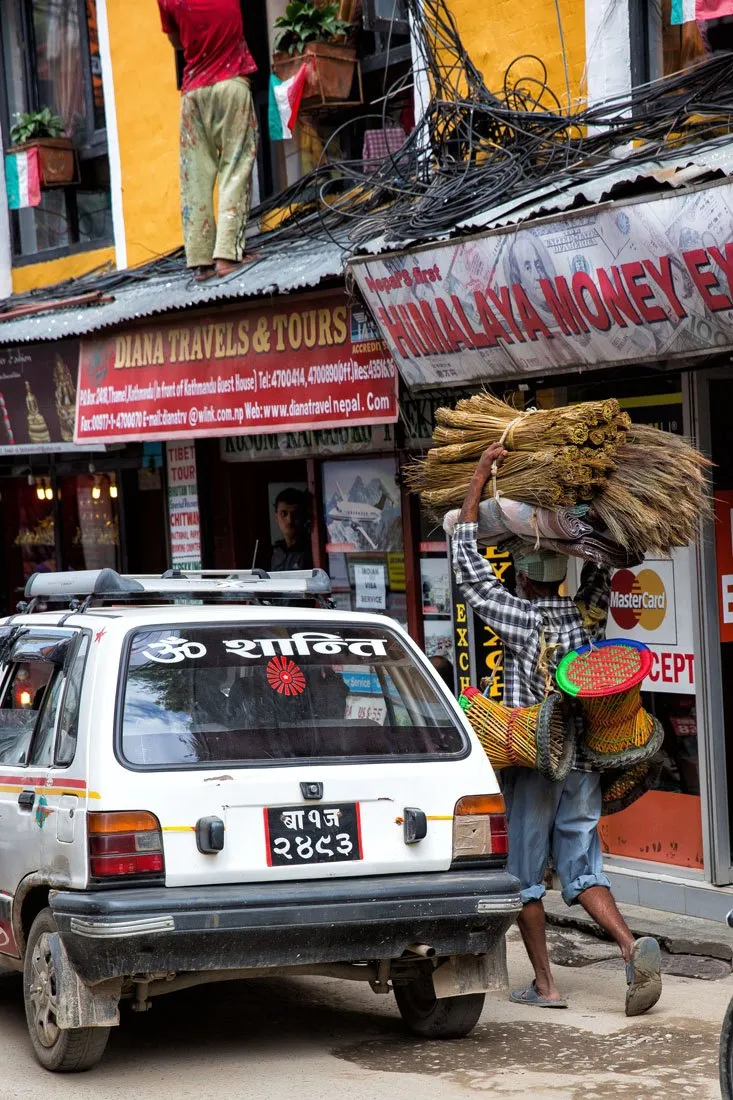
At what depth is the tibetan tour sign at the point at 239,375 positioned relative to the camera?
9.59 m

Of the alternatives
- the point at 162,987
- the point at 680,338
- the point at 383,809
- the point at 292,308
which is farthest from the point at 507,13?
the point at 162,987

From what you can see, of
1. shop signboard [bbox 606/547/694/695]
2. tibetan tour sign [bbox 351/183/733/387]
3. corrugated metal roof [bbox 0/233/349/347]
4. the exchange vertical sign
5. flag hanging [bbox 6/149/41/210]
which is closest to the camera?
tibetan tour sign [bbox 351/183/733/387]

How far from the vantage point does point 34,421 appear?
12.8 meters

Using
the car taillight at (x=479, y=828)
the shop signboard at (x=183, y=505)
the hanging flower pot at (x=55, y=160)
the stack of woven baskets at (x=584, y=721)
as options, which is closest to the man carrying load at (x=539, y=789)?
the stack of woven baskets at (x=584, y=721)

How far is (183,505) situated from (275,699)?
23.0 ft

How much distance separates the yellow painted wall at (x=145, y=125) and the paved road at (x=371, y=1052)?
24.6ft

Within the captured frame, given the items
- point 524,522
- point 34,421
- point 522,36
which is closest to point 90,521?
point 34,421

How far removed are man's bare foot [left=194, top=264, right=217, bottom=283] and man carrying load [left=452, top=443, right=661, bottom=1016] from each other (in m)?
4.96

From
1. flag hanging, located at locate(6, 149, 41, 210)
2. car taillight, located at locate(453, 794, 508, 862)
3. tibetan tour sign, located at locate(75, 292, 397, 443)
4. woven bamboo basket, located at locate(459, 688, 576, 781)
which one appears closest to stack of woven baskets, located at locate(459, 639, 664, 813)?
woven bamboo basket, located at locate(459, 688, 576, 781)

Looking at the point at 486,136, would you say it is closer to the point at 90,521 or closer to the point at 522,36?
the point at 522,36

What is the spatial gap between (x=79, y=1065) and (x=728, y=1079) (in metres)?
2.38

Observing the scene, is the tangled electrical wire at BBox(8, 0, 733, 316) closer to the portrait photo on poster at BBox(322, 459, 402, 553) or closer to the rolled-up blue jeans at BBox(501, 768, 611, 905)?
the portrait photo on poster at BBox(322, 459, 402, 553)

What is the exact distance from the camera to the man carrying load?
6.47 m

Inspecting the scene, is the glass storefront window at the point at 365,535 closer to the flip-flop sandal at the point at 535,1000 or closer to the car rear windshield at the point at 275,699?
the flip-flop sandal at the point at 535,1000
